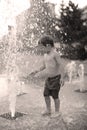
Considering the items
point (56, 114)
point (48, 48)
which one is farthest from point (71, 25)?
point (56, 114)

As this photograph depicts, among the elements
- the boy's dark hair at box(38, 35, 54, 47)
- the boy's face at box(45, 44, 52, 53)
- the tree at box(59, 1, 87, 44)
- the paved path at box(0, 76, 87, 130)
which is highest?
the tree at box(59, 1, 87, 44)

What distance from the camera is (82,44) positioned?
27078mm

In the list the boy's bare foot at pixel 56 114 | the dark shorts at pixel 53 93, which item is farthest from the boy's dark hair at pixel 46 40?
the boy's bare foot at pixel 56 114

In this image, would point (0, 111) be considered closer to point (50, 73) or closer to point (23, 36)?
point (50, 73)

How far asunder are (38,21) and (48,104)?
2384 cm

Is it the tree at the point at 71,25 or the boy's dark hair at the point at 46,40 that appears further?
the tree at the point at 71,25

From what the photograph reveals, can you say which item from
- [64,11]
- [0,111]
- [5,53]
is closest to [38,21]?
[64,11]

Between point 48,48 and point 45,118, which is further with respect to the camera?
point 48,48

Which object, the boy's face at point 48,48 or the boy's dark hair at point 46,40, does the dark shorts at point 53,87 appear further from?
the boy's dark hair at point 46,40

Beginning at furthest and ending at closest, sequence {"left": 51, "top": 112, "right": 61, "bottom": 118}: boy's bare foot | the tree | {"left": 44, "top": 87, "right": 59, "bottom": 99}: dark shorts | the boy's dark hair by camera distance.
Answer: the tree
{"left": 44, "top": 87, "right": 59, "bottom": 99}: dark shorts
the boy's dark hair
{"left": 51, "top": 112, "right": 61, "bottom": 118}: boy's bare foot

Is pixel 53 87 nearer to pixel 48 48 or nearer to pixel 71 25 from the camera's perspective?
pixel 48 48

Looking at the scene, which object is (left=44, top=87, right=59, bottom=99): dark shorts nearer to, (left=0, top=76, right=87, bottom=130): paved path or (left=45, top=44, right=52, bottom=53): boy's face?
(left=0, top=76, right=87, bottom=130): paved path

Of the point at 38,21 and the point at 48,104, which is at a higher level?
the point at 38,21

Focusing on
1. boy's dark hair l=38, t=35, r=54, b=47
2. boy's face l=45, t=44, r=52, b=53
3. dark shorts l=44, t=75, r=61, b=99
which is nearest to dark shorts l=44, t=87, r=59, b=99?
dark shorts l=44, t=75, r=61, b=99
